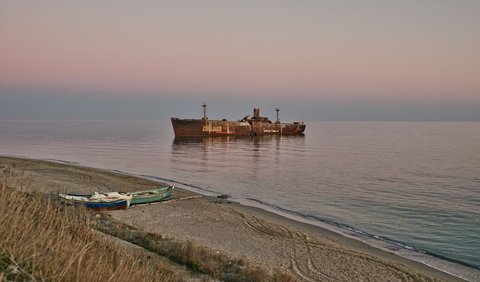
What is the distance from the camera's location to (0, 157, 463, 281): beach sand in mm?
13875

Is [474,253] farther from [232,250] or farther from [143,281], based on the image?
[143,281]

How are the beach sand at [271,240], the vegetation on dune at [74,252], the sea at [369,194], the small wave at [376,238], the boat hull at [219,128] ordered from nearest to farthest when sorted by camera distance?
the vegetation on dune at [74,252] < the beach sand at [271,240] < the small wave at [376,238] < the sea at [369,194] < the boat hull at [219,128]

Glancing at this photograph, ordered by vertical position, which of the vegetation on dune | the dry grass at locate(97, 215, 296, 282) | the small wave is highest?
the vegetation on dune

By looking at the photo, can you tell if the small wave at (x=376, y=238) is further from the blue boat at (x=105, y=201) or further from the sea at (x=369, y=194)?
the blue boat at (x=105, y=201)

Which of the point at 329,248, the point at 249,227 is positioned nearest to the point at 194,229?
the point at 249,227

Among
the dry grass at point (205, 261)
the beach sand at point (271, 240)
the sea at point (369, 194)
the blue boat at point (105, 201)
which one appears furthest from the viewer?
the blue boat at point (105, 201)

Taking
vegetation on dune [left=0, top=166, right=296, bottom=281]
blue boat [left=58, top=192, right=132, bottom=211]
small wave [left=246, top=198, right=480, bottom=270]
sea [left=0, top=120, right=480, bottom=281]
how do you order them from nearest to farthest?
vegetation on dune [left=0, top=166, right=296, bottom=281] → small wave [left=246, top=198, right=480, bottom=270] → sea [left=0, top=120, right=480, bottom=281] → blue boat [left=58, top=192, right=132, bottom=211]

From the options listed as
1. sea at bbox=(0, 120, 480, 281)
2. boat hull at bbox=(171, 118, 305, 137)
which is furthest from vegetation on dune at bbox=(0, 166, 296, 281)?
boat hull at bbox=(171, 118, 305, 137)

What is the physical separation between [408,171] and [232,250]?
37452mm

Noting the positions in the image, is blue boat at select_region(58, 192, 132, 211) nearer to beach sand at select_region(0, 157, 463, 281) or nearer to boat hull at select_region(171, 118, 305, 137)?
beach sand at select_region(0, 157, 463, 281)

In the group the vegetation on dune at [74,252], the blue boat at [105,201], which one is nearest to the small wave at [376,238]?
the vegetation on dune at [74,252]

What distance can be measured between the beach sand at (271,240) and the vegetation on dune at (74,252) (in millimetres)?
1948

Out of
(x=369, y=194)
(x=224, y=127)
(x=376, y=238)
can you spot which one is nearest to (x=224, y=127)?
(x=224, y=127)

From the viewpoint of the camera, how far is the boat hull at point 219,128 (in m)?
106
